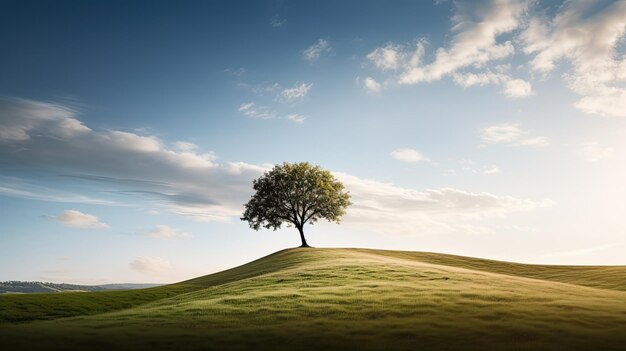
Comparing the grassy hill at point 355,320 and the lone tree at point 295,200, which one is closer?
the grassy hill at point 355,320

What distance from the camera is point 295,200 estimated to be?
3300 inches

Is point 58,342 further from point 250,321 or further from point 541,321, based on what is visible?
point 541,321

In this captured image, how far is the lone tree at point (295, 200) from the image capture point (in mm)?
83312

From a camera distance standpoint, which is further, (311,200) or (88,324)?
(311,200)

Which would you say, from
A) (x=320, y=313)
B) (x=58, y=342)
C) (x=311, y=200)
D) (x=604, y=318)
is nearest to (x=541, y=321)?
(x=604, y=318)

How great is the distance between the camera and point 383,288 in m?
30.1

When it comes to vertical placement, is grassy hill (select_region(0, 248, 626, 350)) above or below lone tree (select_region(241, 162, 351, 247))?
below

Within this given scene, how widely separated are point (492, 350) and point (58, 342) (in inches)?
667

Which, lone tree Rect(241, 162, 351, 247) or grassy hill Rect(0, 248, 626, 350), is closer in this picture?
grassy hill Rect(0, 248, 626, 350)

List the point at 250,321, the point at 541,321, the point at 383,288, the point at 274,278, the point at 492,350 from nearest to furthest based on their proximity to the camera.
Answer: the point at 492,350 → the point at 541,321 → the point at 250,321 → the point at 383,288 → the point at 274,278

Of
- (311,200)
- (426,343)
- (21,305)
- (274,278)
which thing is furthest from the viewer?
(311,200)

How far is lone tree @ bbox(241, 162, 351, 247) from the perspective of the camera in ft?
273

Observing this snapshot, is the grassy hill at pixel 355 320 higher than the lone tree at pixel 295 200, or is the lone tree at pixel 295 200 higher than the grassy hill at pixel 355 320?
the lone tree at pixel 295 200

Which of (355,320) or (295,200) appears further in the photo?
(295,200)
